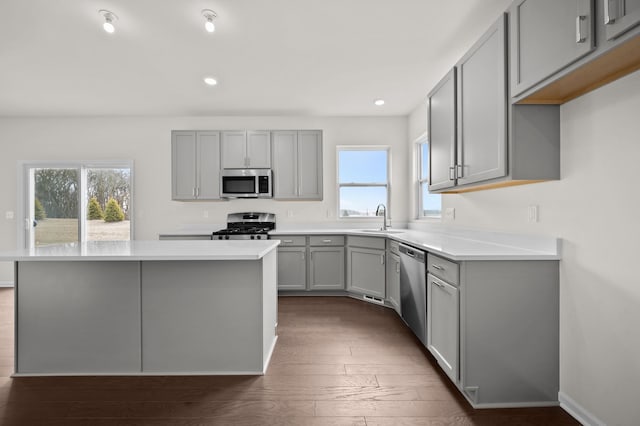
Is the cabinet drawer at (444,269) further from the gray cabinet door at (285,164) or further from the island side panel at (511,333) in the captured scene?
the gray cabinet door at (285,164)

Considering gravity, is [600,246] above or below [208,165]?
below

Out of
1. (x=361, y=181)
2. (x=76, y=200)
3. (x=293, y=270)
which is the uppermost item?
(x=361, y=181)

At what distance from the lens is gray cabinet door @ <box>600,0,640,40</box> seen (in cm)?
111

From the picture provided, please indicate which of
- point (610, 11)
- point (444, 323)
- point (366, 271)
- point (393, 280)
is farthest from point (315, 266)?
point (610, 11)

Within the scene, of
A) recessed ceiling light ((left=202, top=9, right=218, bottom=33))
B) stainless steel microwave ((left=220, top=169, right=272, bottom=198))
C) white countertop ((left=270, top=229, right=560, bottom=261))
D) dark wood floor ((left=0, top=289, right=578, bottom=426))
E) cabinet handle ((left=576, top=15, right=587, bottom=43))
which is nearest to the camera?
cabinet handle ((left=576, top=15, right=587, bottom=43))

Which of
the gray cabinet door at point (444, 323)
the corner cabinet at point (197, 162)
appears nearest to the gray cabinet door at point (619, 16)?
the gray cabinet door at point (444, 323)

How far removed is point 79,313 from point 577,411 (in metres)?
3.15

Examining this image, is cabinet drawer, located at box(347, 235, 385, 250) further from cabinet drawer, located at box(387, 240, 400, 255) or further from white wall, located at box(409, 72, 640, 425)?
white wall, located at box(409, 72, 640, 425)

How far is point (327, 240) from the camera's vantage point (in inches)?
173

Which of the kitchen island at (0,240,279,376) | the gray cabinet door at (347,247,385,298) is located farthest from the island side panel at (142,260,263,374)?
the gray cabinet door at (347,247,385,298)

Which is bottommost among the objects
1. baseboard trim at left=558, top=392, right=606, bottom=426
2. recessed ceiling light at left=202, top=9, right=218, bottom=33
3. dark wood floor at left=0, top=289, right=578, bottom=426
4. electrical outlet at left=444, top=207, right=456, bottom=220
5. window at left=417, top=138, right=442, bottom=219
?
dark wood floor at left=0, top=289, right=578, bottom=426

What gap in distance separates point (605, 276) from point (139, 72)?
166 inches

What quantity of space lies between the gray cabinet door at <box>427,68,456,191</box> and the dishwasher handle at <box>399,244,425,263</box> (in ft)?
1.92

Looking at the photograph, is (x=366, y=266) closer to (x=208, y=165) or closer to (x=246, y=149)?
(x=246, y=149)
